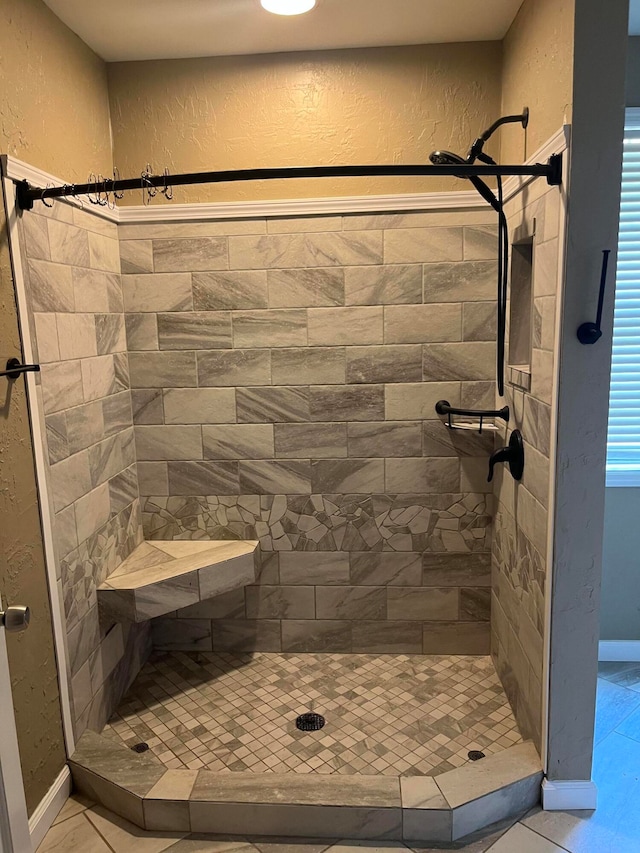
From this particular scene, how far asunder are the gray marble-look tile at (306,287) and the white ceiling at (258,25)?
92cm

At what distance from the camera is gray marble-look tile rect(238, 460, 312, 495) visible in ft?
9.28

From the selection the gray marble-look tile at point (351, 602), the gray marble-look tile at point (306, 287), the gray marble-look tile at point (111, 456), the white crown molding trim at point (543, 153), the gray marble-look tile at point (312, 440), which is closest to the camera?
the white crown molding trim at point (543, 153)

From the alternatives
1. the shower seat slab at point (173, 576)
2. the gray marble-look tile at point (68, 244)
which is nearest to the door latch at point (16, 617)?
the shower seat slab at point (173, 576)

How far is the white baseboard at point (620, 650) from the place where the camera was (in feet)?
9.53

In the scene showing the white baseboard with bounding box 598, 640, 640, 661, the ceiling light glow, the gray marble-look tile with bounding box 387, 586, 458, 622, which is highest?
the ceiling light glow

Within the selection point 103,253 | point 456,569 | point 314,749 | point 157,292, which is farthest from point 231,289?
point 314,749

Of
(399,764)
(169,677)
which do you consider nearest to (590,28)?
(399,764)

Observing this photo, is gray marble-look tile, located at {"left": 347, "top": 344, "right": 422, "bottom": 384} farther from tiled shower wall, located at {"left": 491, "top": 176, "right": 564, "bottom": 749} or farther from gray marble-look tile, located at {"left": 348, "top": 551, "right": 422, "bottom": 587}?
gray marble-look tile, located at {"left": 348, "top": 551, "right": 422, "bottom": 587}

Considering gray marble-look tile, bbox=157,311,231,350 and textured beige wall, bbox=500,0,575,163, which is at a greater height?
textured beige wall, bbox=500,0,575,163

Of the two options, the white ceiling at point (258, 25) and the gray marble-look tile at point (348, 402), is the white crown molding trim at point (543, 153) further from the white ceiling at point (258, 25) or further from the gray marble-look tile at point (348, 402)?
the gray marble-look tile at point (348, 402)

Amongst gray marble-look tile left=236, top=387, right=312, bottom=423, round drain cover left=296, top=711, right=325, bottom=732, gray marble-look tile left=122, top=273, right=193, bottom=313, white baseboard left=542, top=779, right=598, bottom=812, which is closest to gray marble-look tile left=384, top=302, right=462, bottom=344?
gray marble-look tile left=236, top=387, right=312, bottom=423

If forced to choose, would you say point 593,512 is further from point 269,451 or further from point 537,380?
point 269,451

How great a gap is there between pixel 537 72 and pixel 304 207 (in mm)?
1027

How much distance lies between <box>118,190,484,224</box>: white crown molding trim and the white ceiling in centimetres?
61
